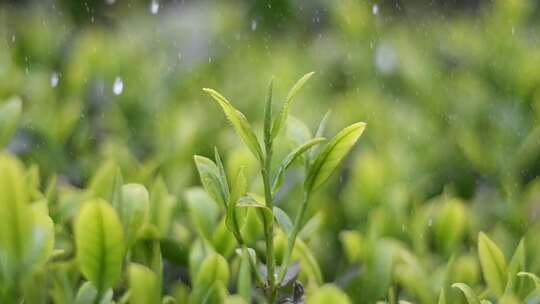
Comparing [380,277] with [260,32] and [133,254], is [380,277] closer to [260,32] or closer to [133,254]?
[133,254]

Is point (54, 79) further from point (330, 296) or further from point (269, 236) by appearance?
point (330, 296)

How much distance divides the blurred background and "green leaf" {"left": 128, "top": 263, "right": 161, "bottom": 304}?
0.32 meters

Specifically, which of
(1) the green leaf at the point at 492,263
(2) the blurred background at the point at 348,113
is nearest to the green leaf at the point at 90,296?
(2) the blurred background at the point at 348,113

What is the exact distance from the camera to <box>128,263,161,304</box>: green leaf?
128cm

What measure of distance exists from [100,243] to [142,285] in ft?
0.25

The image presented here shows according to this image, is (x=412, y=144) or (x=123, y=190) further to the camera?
(x=412, y=144)

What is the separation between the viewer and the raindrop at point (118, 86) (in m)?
2.31

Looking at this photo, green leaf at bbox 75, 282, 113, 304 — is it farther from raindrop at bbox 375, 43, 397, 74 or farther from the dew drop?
the dew drop

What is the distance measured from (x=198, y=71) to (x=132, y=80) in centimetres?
28

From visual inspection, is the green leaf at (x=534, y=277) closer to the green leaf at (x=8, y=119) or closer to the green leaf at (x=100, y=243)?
the green leaf at (x=100, y=243)

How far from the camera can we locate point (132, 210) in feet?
4.72

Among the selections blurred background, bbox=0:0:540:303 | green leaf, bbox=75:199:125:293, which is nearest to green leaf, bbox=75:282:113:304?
green leaf, bbox=75:199:125:293

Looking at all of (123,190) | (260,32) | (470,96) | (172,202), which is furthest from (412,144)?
(260,32)

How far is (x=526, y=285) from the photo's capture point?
53.6 inches
